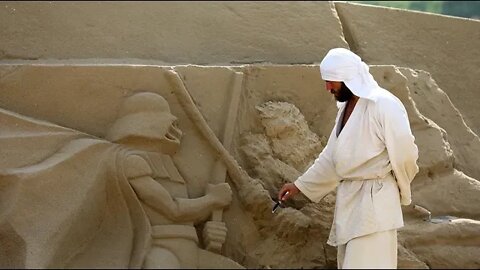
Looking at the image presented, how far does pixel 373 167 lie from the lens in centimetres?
432

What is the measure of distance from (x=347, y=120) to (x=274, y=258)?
886 millimetres

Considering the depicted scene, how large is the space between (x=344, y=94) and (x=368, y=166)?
1.27ft

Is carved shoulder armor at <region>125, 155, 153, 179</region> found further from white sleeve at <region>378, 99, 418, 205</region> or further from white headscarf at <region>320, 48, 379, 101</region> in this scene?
white sleeve at <region>378, 99, 418, 205</region>

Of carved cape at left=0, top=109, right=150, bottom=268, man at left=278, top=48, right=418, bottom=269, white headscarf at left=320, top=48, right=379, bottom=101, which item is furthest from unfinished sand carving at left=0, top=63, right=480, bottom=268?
white headscarf at left=320, top=48, right=379, bottom=101

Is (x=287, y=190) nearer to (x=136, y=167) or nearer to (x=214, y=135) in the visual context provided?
(x=214, y=135)

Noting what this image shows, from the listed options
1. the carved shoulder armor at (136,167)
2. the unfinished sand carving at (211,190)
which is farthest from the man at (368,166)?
the carved shoulder armor at (136,167)

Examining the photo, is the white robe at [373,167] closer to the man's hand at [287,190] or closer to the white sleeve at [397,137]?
the white sleeve at [397,137]

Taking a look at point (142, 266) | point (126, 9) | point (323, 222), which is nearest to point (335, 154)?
point (323, 222)

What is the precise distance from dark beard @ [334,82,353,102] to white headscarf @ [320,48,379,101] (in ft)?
0.26

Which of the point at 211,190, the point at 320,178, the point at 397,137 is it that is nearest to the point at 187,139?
the point at 211,190

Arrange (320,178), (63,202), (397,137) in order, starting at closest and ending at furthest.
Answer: (397,137)
(63,202)
(320,178)

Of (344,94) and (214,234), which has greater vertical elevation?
(344,94)

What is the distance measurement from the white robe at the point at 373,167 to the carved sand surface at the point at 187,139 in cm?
53

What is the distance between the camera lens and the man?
4.23 m
